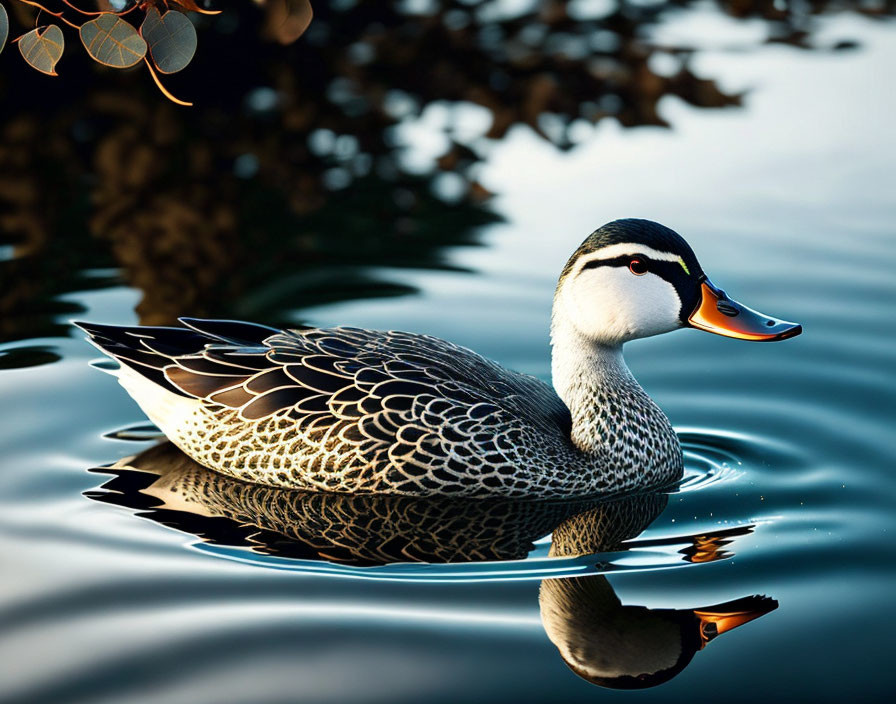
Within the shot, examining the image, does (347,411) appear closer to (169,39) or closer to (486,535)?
(486,535)

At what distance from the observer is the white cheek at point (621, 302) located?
6176mm

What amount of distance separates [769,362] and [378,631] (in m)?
3.52

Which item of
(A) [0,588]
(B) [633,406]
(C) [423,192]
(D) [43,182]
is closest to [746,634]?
(B) [633,406]

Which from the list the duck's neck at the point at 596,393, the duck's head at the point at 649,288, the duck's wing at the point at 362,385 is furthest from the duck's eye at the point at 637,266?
the duck's wing at the point at 362,385

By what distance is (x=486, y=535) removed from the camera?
566 centimetres

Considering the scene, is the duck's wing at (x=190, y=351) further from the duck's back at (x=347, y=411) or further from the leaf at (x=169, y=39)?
the leaf at (x=169, y=39)

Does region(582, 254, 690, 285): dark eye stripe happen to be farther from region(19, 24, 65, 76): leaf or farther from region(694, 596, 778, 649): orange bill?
region(19, 24, 65, 76): leaf

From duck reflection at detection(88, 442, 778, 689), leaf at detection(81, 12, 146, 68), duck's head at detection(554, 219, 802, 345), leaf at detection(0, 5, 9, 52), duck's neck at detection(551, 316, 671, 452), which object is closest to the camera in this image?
leaf at detection(0, 5, 9, 52)

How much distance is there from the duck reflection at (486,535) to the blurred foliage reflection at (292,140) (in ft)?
7.34

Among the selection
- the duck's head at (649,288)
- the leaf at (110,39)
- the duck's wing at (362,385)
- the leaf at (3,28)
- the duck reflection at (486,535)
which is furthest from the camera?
the duck's head at (649,288)

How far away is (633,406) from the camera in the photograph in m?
6.38

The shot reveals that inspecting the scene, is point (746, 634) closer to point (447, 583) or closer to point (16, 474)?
point (447, 583)

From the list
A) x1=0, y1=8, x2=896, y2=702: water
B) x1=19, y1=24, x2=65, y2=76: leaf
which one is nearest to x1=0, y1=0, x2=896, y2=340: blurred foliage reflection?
x1=0, y1=8, x2=896, y2=702: water

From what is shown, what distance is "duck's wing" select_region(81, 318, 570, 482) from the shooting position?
5.89 metres
